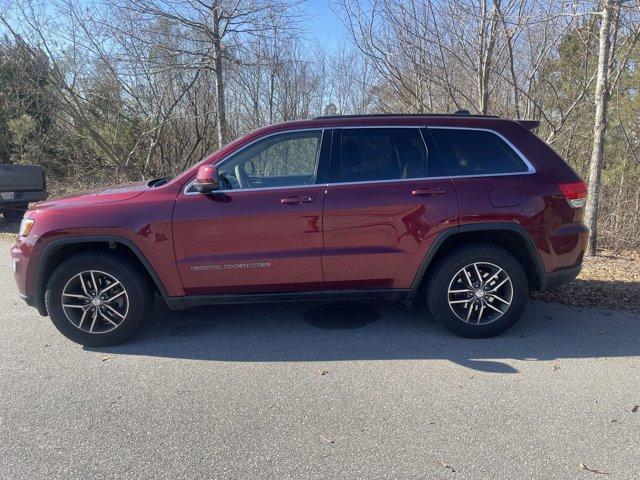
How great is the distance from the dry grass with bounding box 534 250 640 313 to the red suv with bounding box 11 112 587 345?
1.09 metres

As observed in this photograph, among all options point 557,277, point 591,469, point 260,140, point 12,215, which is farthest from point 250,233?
point 12,215

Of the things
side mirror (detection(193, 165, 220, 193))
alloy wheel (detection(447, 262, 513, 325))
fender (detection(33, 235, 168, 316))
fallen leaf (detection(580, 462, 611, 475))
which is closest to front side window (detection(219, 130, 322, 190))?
side mirror (detection(193, 165, 220, 193))

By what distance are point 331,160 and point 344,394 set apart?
197 cm

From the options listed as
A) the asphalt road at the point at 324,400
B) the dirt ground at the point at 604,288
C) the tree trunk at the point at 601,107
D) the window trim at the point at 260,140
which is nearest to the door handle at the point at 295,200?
the window trim at the point at 260,140

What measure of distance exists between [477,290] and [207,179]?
251 cm

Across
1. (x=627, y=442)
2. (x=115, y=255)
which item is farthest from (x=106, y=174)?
(x=627, y=442)

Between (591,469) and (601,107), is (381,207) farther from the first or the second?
(601,107)

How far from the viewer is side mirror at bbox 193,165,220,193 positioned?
3951 millimetres

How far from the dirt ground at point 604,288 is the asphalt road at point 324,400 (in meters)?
0.31

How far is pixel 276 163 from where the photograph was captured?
448cm

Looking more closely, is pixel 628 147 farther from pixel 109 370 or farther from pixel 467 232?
pixel 109 370

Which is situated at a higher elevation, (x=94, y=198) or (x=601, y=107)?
(x=601, y=107)

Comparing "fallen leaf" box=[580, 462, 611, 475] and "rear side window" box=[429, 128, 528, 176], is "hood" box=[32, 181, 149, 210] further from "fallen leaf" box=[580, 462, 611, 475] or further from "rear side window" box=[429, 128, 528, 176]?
"fallen leaf" box=[580, 462, 611, 475]

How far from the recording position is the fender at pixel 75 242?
407cm
